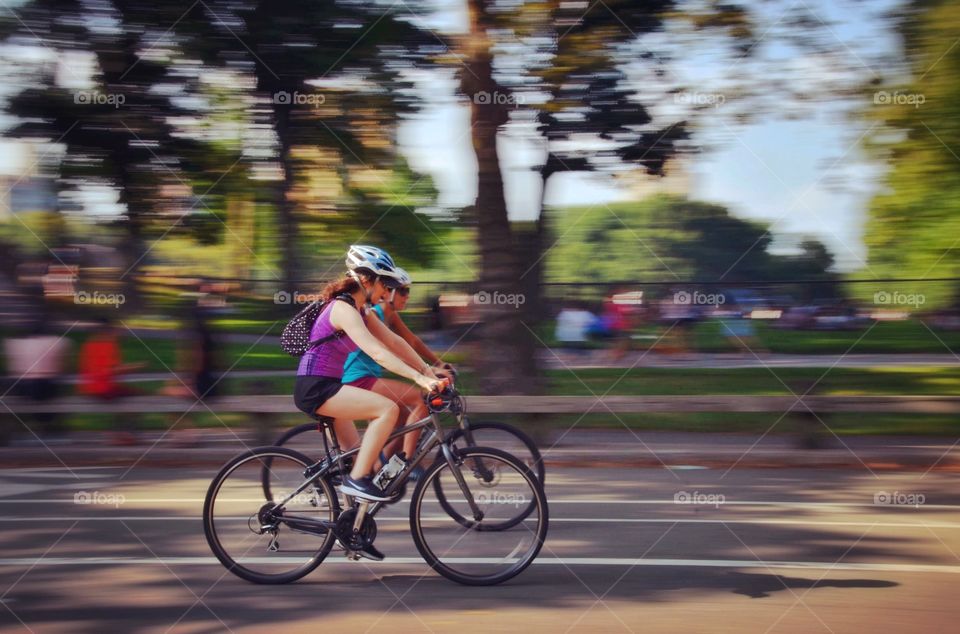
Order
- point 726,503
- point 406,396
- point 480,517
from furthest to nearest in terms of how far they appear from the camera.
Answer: point 726,503 → point 406,396 → point 480,517

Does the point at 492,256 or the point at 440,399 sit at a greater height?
the point at 440,399

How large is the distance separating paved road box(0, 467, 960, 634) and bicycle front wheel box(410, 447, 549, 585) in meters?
0.14

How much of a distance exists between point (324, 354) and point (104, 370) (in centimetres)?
643

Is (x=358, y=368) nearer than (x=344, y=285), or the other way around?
(x=344, y=285)

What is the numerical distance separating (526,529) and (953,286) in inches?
333

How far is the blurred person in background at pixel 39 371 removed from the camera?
10430 millimetres

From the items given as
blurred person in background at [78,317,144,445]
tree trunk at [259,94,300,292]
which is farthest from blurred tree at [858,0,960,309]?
blurred person in background at [78,317,144,445]

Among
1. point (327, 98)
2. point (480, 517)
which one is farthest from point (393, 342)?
point (327, 98)

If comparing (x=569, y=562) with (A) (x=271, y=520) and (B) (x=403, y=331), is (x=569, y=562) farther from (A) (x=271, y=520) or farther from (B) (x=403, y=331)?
(B) (x=403, y=331)

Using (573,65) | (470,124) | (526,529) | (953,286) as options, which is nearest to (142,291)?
(470,124)

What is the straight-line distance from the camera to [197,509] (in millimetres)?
7285

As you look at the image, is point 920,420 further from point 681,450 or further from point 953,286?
point 681,450

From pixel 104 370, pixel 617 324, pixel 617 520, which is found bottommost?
pixel 617 324

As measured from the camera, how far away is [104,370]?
35.4 ft
